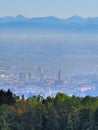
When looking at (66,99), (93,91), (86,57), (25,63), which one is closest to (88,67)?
(25,63)

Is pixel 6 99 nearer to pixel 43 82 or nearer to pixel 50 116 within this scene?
pixel 50 116

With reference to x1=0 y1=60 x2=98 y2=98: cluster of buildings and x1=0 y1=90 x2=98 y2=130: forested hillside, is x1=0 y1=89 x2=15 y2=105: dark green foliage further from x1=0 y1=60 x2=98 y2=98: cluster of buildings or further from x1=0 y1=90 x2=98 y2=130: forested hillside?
x1=0 y1=60 x2=98 y2=98: cluster of buildings

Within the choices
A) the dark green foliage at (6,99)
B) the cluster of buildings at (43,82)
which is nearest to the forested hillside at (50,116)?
the dark green foliage at (6,99)

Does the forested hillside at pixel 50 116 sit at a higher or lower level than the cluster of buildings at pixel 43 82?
higher

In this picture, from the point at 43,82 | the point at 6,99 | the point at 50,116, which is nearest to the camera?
the point at 50,116

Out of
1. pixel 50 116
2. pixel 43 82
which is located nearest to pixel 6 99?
pixel 50 116

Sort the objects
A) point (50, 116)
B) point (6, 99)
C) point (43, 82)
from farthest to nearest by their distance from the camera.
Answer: point (43, 82) < point (6, 99) < point (50, 116)

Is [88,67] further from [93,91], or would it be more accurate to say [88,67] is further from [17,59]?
[93,91]

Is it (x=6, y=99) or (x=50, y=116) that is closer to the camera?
(x=50, y=116)

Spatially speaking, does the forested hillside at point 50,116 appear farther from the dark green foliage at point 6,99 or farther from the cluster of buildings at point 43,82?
the cluster of buildings at point 43,82
